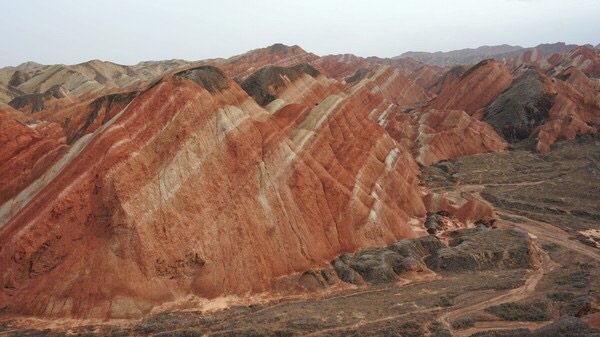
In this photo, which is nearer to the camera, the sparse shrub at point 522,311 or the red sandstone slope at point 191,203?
the sparse shrub at point 522,311

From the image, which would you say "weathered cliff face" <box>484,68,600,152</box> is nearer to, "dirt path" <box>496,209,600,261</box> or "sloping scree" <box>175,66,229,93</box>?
"dirt path" <box>496,209,600,261</box>

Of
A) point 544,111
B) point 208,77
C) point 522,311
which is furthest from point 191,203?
point 544,111

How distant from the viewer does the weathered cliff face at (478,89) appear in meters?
86.9

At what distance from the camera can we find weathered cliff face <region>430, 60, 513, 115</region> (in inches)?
3420

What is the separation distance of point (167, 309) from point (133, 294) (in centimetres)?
195

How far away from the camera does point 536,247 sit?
118 feet

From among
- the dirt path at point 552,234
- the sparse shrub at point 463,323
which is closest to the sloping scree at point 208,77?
the sparse shrub at point 463,323

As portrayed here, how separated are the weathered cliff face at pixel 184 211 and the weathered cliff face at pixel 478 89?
2195 inches

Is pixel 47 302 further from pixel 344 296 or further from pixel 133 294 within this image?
pixel 344 296

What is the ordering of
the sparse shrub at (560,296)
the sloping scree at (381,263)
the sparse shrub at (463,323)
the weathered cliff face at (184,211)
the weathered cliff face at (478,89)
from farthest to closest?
the weathered cliff face at (478,89) < the sloping scree at (381,263) < the weathered cliff face at (184,211) < the sparse shrub at (560,296) < the sparse shrub at (463,323)

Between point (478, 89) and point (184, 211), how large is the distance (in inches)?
2886

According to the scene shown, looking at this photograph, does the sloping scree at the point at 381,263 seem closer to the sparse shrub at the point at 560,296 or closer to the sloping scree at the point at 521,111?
the sparse shrub at the point at 560,296

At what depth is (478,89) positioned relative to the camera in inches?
3479

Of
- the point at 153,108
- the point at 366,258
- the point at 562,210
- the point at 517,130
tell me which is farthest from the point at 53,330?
the point at 517,130
